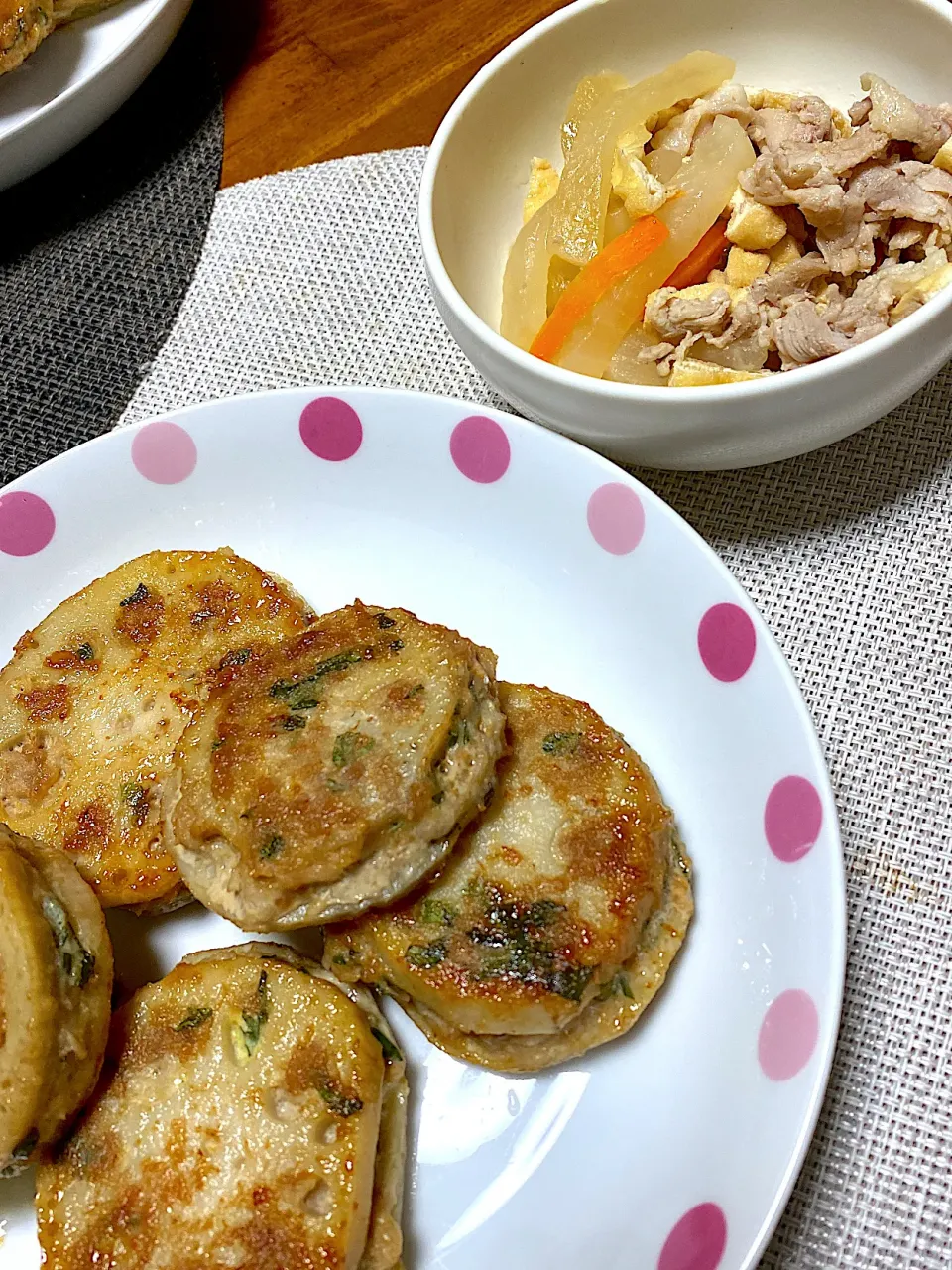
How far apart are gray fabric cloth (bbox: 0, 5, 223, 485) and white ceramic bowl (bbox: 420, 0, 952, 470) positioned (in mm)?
911

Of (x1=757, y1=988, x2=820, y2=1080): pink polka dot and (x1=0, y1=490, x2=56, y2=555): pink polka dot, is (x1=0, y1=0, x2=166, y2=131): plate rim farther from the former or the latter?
(x1=757, y1=988, x2=820, y2=1080): pink polka dot

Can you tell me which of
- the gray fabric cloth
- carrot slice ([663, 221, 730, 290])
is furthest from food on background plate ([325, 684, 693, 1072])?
the gray fabric cloth

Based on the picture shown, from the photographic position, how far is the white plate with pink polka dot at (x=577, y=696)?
151 centimetres

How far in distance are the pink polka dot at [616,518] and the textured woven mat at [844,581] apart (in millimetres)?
296

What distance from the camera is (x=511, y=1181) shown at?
1.58 m

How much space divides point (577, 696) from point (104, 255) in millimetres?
1834

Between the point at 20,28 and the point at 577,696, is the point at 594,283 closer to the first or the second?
the point at 577,696

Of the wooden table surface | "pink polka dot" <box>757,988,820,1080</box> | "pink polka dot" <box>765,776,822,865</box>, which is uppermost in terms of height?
the wooden table surface

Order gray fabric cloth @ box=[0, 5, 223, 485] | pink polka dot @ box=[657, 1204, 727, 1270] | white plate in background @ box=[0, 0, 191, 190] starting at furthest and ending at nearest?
white plate in background @ box=[0, 0, 191, 190] < gray fabric cloth @ box=[0, 5, 223, 485] < pink polka dot @ box=[657, 1204, 727, 1270]

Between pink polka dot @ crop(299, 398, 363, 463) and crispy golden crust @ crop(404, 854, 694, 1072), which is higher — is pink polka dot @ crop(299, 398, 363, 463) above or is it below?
above

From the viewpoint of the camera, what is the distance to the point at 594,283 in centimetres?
201

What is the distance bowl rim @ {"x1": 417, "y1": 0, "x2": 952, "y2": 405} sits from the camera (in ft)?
5.59

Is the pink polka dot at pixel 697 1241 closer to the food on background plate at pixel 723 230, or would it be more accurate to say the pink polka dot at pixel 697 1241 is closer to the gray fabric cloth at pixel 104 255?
the food on background plate at pixel 723 230

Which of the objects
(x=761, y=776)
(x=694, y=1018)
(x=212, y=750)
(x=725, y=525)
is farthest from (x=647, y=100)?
(x=694, y=1018)
